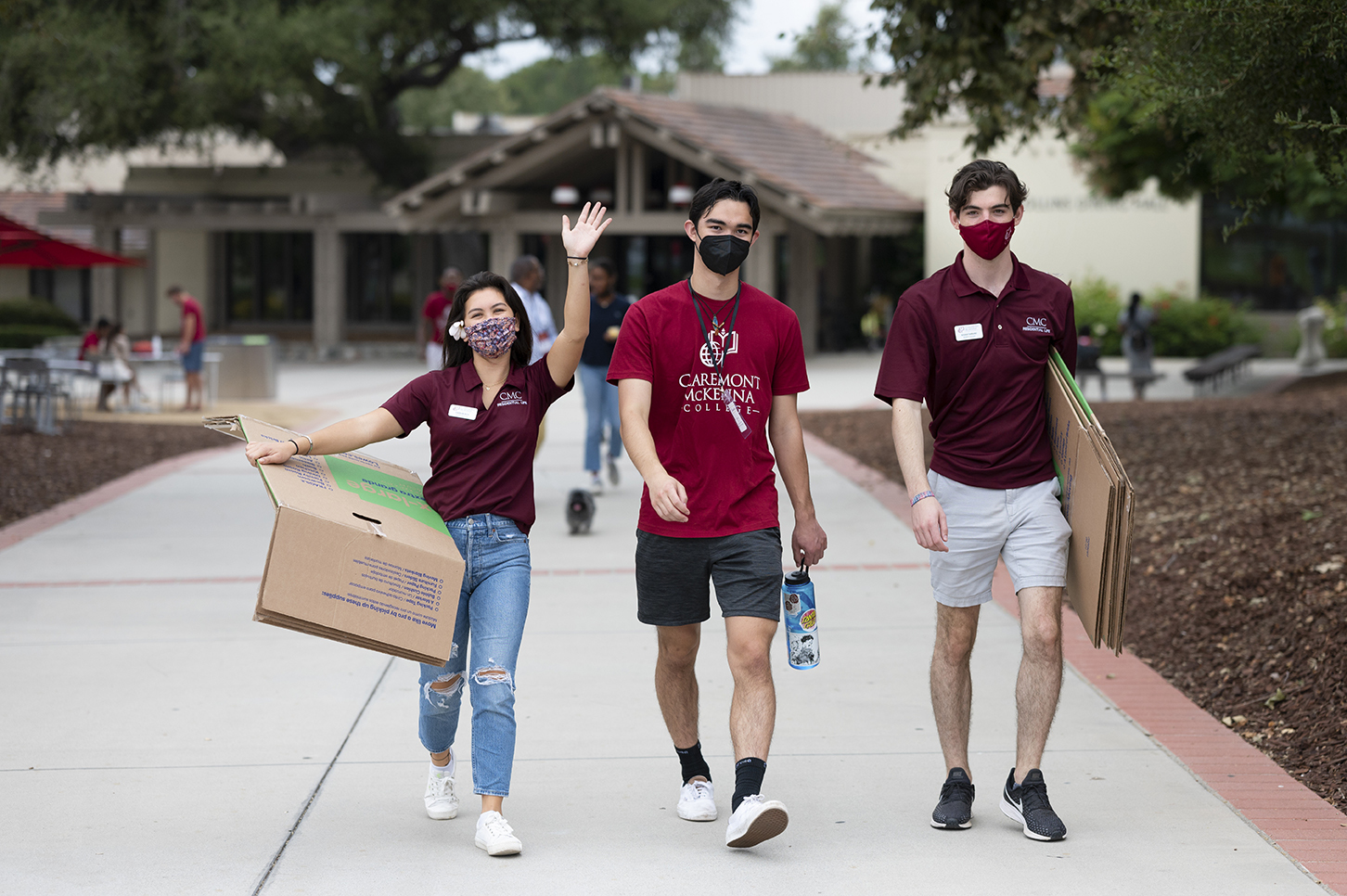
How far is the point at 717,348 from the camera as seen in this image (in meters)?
4.27

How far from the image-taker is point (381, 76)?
3094 centimetres

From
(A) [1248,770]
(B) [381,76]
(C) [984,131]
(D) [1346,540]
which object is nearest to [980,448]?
(A) [1248,770]

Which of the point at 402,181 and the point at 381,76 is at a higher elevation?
the point at 381,76

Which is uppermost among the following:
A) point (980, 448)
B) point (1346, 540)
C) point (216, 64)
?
point (216, 64)

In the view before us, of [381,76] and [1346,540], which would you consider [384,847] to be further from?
[381,76]

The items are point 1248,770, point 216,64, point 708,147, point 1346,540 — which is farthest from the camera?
point 216,64

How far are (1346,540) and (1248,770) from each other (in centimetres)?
270

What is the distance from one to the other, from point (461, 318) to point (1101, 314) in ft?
78.9

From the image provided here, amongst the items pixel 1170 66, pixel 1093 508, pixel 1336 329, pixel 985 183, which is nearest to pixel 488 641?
pixel 1093 508

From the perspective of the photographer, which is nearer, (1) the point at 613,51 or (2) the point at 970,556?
(2) the point at 970,556

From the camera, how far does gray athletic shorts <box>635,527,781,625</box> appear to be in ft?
14.0

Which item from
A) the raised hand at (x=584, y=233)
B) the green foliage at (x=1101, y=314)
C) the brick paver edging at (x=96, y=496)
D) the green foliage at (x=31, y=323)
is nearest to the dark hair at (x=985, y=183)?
the raised hand at (x=584, y=233)

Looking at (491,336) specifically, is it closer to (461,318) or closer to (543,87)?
(461,318)

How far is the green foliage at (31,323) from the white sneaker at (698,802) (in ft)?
92.7
